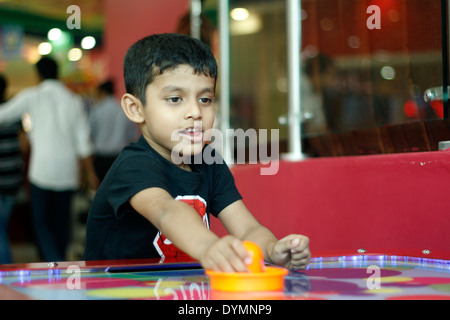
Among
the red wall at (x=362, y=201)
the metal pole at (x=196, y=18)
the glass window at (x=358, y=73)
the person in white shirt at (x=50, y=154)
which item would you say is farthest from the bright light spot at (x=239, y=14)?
the red wall at (x=362, y=201)

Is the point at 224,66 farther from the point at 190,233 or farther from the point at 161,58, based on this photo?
the point at 190,233

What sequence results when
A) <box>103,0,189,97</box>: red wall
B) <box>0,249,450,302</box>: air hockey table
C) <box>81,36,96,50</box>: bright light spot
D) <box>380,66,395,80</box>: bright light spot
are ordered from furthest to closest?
<box>81,36,96,50</box>: bright light spot, <box>103,0,189,97</box>: red wall, <box>380,66,395,80</box>: bright light spot, <box>0,249,450,302</box>: air hockey table

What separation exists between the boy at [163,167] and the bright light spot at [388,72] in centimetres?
103

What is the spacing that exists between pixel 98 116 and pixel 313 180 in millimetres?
4018

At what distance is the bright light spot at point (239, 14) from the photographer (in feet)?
13.1

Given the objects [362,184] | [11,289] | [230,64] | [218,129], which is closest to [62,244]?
[218,129]

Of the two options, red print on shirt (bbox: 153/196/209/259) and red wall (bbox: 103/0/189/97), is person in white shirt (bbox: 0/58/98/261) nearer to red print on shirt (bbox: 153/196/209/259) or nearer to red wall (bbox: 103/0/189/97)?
red wall (bbox: 103/0/189/97)

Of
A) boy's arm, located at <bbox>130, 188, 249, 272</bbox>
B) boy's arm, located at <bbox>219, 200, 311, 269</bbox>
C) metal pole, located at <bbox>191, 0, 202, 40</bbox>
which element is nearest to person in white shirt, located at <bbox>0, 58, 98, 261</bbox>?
metal pole, located at <bbox>191, 0, 202, 40</bbox>

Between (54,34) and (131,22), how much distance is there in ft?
21.3

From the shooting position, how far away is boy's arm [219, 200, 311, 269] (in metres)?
1.14

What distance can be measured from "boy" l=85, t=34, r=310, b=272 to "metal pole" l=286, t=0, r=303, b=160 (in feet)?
4.28

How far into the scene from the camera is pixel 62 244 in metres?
4.47

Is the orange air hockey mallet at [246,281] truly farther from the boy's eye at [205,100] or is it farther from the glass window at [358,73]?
the glass window at [358,73]

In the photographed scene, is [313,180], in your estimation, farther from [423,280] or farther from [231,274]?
[231,274]
